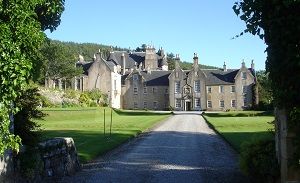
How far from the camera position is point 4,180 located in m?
11.0

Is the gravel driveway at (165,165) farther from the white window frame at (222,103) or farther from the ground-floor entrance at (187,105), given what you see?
the white window frame at (222,103)

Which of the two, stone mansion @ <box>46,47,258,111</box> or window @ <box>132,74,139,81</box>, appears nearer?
stone mansion @ <box>46,47,258,111</box>

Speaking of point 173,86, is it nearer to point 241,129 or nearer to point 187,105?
point 187,105

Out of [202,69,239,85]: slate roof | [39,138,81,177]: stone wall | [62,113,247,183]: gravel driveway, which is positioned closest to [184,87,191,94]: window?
[202,69,239,85]: slate roof

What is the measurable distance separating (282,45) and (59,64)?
8205 cm

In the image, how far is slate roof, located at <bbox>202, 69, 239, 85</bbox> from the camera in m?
89.2

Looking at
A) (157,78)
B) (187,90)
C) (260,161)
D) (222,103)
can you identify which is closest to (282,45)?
(260,161)

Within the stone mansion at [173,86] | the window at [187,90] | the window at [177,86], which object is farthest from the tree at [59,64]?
the window at [187,90]

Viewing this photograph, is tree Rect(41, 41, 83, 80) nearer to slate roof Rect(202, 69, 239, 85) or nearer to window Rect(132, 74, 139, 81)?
window Rect(132, 74, 139, 81)

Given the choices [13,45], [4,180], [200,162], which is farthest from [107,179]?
[13,45]

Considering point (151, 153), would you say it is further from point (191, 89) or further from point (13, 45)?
point (191, 89)

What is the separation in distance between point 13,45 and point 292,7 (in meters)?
5.34

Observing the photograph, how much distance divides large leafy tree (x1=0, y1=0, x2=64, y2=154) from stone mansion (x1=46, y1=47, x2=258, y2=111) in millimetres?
78198

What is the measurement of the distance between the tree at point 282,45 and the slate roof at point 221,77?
80210mm
